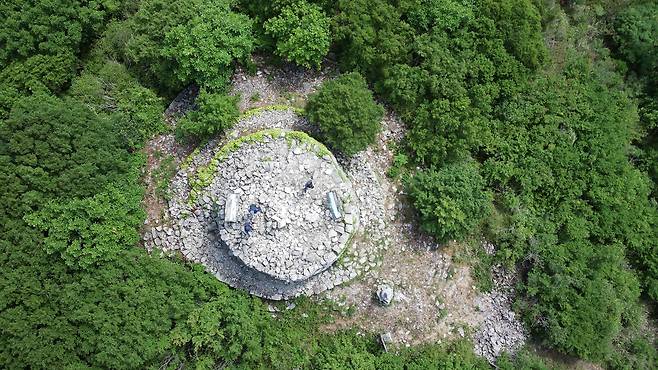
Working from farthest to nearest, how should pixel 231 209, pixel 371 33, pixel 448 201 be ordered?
pixel 371 33 < pixel 448 201 < pixel 231 209

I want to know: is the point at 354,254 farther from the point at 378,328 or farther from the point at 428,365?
the point at 428,365

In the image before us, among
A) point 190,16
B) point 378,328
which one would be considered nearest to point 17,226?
point 190,16

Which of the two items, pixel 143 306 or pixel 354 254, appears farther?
pixel 354 254

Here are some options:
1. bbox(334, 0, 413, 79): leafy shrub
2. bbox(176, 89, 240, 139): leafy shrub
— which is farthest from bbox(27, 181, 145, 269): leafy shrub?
bbox(334, 0, 413, 79): leafy shrub

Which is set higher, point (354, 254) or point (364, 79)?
point (364, 79)

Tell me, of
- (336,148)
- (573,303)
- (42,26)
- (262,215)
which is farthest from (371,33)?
(573,303)

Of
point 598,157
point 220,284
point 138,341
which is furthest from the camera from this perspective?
point 598,157

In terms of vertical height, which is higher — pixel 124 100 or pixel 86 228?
pixel 124 100

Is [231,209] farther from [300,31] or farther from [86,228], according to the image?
[300,31]
